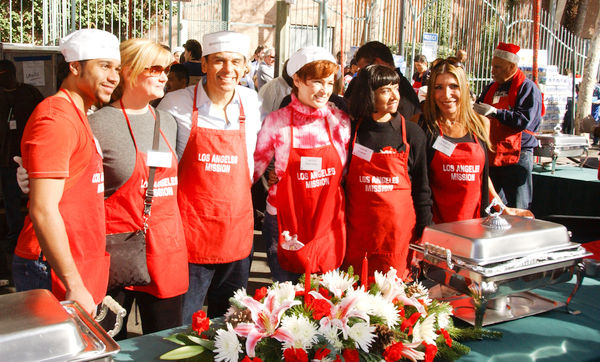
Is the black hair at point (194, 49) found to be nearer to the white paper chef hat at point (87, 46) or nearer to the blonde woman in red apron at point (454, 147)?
the blonde woman in red apron at point (454, 147)

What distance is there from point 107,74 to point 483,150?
1711mm

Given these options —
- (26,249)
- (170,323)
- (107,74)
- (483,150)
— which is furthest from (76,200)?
(483,150)

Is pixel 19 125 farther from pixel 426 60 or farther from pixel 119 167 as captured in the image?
pixel 426 60

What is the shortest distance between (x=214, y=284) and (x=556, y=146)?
10.9 ft

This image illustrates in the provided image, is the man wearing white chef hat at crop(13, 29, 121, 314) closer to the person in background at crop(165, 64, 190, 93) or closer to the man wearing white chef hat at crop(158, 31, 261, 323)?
the man wearing white chef hat at crop(158, 31, 261, 323)

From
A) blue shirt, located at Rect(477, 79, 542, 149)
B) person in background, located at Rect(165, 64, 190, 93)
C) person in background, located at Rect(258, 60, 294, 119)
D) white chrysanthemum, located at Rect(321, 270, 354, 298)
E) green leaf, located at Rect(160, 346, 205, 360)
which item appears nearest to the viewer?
green leaf, located at Rect(160, 346, 205, 360)

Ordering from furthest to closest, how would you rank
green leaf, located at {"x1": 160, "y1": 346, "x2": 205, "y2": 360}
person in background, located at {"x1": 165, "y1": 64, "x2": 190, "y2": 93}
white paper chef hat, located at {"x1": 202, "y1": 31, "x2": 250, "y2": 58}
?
person in background, located at {"x1": 165, "y1": 64, "x2": 190, "y2": 93}, white paper chef hat, located at {"x1": 202, "y1": 31, "x2": 250, "y2": 58}, green leaf, located at {"x1": 160, "y1": 346, "x2": 205, "y2": 360}

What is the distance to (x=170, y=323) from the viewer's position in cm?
213

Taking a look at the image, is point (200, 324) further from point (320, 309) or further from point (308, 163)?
point (308, 163)

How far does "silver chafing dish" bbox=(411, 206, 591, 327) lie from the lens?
167 centimetres

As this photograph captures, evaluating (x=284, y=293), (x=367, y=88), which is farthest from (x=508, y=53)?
(x=284, y=293)

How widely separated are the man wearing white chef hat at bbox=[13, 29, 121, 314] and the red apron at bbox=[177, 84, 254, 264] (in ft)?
1.37

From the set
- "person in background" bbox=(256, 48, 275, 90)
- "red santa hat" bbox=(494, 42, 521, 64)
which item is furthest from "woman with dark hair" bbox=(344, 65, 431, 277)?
"person in background" bbox=(256, 48, 275, 90)

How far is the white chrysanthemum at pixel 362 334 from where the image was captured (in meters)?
1.36
